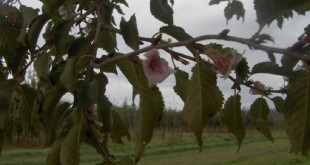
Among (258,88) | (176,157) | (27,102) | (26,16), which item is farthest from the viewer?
(176,157)

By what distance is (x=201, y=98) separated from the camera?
0.68 metres

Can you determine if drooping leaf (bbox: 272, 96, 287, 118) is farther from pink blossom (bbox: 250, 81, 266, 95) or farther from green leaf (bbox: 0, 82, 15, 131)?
green leaf (bbox: 0, 82, 15, 131)

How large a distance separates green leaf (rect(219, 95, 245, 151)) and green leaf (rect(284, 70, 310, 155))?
0.62 ft

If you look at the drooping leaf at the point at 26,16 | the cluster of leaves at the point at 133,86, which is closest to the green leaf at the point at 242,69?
the cluster of leaves at the point at 133,86

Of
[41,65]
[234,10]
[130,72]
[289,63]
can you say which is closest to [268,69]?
[289,63]

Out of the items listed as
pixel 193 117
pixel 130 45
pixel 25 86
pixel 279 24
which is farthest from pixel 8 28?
pixel 279 24

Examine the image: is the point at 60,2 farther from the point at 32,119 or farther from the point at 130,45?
the point at 32,119

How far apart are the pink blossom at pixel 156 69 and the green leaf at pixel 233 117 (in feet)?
0.80

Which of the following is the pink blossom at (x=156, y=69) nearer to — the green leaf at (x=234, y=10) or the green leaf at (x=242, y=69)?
the green leaf at (x=242, y=69)

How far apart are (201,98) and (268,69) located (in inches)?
6.2

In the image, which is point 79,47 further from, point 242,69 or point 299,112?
point 299,112

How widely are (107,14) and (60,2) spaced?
154 mm

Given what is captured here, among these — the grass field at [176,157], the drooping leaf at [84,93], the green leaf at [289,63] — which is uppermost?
the green leaf at [289,63]

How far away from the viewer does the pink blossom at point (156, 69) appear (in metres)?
0.67
